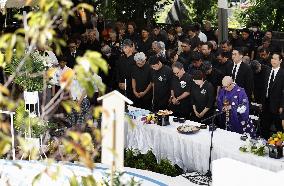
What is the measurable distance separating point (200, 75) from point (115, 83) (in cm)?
310

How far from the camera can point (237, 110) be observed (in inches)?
317

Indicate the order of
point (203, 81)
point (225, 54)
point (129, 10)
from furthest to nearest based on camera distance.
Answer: point (129, 10), point (225, 54), point (203, 81)

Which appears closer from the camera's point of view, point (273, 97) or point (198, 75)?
point (198, 75)

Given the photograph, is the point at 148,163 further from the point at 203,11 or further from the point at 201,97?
the point at 203,11

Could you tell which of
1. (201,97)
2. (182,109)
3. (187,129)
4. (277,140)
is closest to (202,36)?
(182,109)

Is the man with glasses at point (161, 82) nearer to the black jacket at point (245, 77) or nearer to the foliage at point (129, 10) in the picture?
the black jacket at point (245, 77)

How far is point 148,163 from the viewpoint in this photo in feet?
26.3

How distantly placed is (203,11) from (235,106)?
1068 cm

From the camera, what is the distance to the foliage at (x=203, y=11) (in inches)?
715

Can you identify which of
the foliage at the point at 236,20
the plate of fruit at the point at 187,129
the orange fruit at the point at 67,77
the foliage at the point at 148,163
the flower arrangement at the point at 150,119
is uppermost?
the foliage at the point at 236,20

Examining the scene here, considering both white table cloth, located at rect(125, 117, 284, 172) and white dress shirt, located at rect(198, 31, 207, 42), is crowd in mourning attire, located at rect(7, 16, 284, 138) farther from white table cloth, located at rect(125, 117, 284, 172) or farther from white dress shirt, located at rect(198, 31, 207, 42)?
white dress shirt, located at rect(198, 31, 207, 42)

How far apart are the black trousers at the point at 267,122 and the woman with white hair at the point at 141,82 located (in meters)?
1.87

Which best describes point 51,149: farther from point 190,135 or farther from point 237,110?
point 237,110

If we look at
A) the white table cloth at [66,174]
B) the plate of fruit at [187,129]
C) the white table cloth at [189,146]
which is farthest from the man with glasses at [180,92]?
the white table cloth at [66,174]
